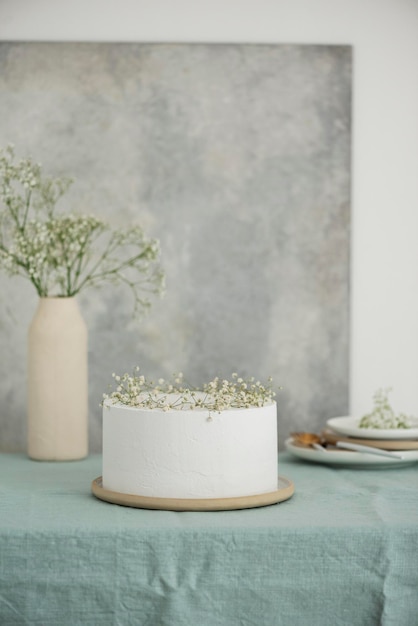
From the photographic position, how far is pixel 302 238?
7.02ft

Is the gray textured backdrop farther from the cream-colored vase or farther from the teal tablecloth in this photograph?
the teal tablecloth

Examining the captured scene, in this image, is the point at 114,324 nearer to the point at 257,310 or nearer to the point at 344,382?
the point at 257,310

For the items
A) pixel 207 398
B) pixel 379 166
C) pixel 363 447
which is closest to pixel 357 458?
pixel 363 447

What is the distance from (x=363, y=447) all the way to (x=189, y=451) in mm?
538

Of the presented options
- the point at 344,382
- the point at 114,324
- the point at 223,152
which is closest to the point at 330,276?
the point at 344,382

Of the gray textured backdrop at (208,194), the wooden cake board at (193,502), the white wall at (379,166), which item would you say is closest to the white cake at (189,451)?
the wooden cake board at (193,502)

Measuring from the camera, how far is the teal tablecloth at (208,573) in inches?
44.0

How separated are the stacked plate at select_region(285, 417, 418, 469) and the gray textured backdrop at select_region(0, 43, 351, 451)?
372 millimetres

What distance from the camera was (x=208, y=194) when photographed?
2.12 m

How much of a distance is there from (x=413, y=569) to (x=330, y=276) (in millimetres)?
1093

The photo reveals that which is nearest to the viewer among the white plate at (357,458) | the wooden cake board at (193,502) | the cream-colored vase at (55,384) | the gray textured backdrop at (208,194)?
the wooden cake board at (193,502)

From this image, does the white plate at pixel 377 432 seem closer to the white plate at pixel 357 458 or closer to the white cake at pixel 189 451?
the white plate at pixel 357 458

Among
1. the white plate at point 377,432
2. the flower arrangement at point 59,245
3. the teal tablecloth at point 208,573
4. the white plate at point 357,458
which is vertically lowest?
the teal tablecloth at point 208,573

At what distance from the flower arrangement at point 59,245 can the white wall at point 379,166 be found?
1.85 ft
